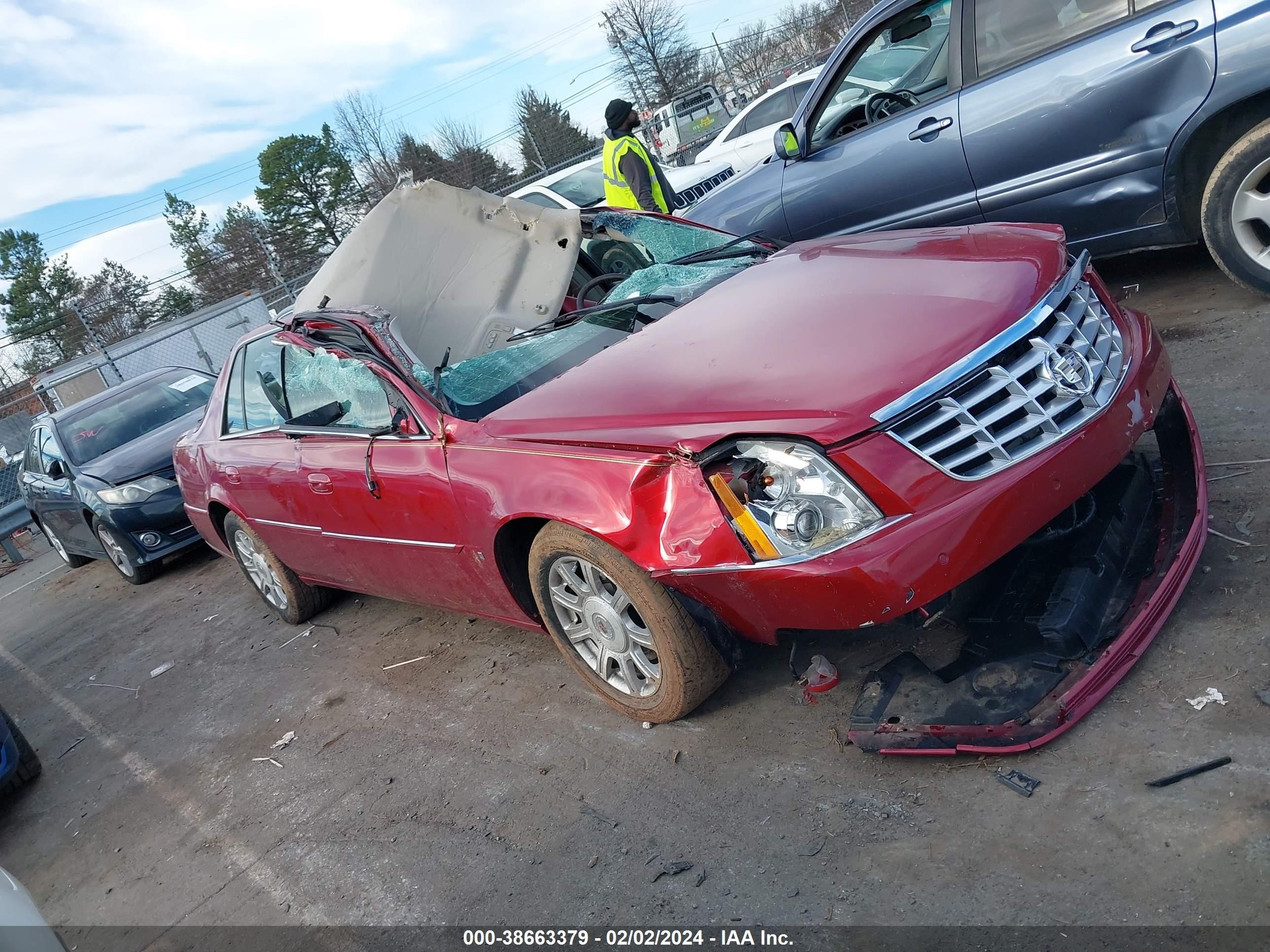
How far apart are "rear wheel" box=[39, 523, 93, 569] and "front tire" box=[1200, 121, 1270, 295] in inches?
381

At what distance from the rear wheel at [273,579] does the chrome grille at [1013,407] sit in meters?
3.86

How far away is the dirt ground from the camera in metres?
2.23

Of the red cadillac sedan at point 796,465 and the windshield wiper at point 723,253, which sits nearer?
the red cadillac sedan at point 796,465

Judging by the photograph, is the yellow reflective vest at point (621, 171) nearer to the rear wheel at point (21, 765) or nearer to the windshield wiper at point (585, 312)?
the windshield wiper at point (585, 312)

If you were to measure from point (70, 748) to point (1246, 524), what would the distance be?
5.50 meters

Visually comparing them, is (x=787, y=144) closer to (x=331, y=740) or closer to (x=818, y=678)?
(x=818, y=678)

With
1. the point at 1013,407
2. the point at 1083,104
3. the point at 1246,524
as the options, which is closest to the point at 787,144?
the point at 1083,104

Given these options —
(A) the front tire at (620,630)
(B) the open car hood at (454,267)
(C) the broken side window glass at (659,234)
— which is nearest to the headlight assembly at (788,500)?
(A) the front tire at (620,630)

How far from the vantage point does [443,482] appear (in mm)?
3424

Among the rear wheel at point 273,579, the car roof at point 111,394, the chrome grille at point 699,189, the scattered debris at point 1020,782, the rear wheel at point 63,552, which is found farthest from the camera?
the chrome grille at point 699,189

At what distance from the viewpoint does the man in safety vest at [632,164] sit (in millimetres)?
7789

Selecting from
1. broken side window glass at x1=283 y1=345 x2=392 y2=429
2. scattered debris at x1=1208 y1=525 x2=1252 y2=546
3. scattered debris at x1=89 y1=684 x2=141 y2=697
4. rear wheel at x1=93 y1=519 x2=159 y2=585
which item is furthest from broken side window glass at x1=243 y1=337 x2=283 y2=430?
scattered debris at x1=1208 y1=525 x2=1252 y2=546

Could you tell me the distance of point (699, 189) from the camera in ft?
38.1

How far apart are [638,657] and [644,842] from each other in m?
0.60
